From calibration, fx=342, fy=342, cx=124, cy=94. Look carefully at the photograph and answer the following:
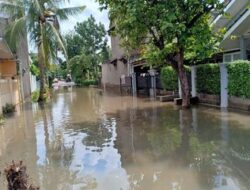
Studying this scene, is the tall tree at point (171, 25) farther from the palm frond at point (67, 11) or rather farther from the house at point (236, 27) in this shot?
the palm frond at point (67, 11)

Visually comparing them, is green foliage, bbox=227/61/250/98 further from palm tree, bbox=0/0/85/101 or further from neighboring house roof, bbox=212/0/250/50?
palm tree, bbox=0/0/85/101

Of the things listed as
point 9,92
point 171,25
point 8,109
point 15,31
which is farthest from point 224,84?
point 15,31

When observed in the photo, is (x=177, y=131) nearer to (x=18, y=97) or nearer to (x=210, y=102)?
(x=210, y=102)

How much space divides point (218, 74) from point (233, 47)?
4.59 meters

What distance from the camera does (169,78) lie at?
21953 mm

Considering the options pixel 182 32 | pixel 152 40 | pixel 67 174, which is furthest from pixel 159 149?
pixel 152 40

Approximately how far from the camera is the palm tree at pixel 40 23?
22297mm

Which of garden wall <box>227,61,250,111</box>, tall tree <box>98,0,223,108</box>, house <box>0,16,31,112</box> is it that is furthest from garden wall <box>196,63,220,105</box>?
house <box>0,16,31,112</box>

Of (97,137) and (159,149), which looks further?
(97,137)

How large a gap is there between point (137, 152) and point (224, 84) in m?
7.71

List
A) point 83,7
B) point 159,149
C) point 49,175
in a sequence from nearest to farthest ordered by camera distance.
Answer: point 49,175 → point 159,149 → point 83,7

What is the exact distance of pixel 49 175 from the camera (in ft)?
22.4

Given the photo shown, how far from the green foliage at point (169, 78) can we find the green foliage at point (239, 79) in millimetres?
6846

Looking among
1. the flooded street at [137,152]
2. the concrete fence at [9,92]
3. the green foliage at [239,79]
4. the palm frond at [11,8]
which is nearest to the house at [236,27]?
the green foliage at [239,79]
